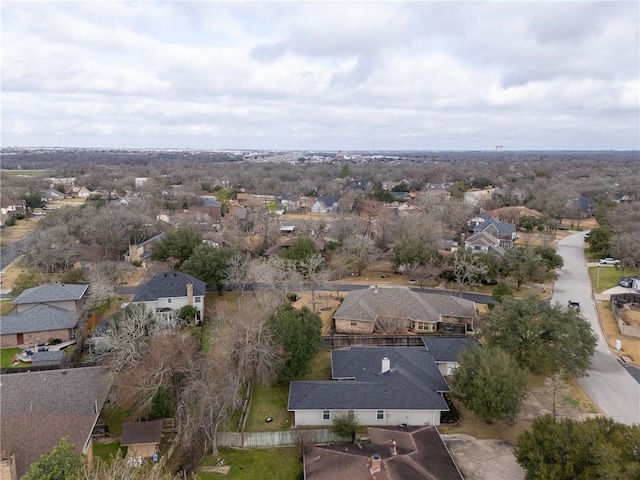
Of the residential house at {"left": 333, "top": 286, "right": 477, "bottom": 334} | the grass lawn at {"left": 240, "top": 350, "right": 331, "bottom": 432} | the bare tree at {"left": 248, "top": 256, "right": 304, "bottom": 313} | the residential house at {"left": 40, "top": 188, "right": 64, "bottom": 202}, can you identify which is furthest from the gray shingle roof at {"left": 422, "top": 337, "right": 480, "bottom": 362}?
the residential house at {"left": 40, "top": 188, "right": 64, "bottom": 202}

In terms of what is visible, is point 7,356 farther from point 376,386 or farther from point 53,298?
point 376,386

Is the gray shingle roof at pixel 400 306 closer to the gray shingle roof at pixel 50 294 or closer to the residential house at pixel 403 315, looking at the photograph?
the residential house at pixel 403 315

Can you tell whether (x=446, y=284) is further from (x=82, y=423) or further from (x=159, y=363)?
(x=82, y=423)

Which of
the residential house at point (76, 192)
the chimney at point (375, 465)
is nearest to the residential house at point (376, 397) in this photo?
the chimney at point (375, 465)

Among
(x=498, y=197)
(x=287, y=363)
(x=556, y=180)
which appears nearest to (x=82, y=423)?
(x=287, y=363)

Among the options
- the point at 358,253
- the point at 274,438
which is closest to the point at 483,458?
the point at 274,438

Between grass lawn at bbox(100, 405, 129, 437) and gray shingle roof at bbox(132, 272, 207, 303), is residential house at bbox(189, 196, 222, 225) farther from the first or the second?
grass lawn at bbox(100, 405, 129, 437)
